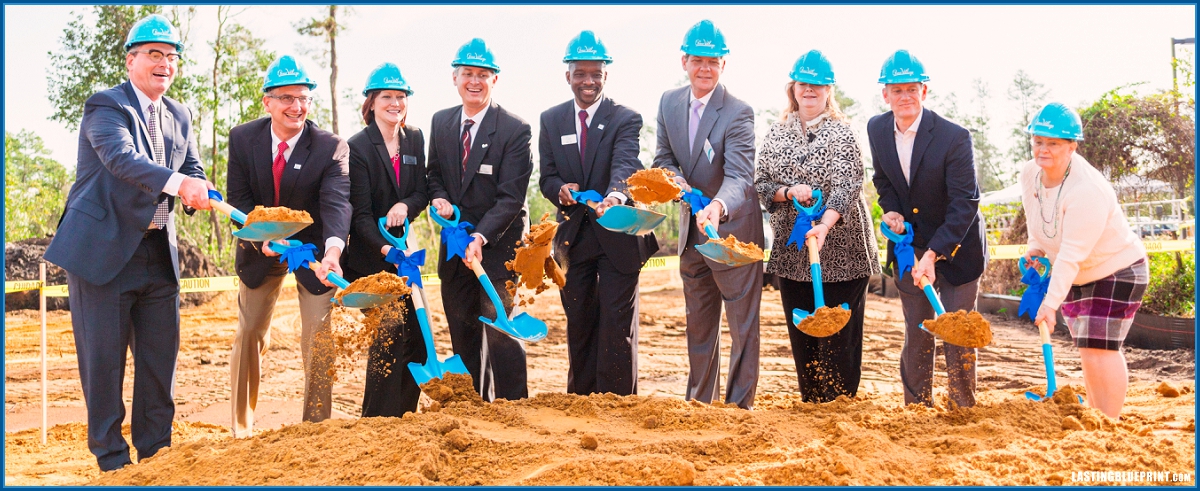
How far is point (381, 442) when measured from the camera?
3533 millimetres

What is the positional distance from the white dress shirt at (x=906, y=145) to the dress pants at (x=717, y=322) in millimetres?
907

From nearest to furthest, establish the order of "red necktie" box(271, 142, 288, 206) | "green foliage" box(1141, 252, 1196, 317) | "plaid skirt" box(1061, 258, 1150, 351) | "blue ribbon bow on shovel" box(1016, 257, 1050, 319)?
"plaid skirt" box(1061, 258, 1150, 351), "blue ribbon bow on shovel" box(1016, 257, 1050, 319), "red necktie" box(271, 142, 288, 206), "green foliage" box(1141, 252, 1196, 317)

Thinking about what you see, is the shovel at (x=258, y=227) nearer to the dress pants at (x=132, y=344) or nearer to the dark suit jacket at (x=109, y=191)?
the dark suit jacket at (x=109, y=191)

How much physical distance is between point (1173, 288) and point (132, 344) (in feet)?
28.8

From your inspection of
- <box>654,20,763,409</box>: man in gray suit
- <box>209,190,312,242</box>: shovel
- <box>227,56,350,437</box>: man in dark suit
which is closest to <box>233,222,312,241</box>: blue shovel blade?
<box>209,190,312,242</box>: shovel

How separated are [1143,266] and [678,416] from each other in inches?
91.9

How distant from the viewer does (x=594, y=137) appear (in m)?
4.74

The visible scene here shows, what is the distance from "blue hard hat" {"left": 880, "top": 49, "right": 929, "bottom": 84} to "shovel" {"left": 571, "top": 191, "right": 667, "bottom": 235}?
1368 mm

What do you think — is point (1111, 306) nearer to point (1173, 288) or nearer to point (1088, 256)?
point (1088, 256)

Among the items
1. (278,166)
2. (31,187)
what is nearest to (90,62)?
(31,187)

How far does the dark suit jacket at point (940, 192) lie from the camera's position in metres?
4.35

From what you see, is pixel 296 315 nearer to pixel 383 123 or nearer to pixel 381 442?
pixel 383 123

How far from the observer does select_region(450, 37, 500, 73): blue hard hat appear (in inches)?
183

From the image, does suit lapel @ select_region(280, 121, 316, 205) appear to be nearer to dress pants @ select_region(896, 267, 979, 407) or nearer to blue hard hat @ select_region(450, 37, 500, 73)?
blue hard hat @ select_region(450, 37, 500, 73)
